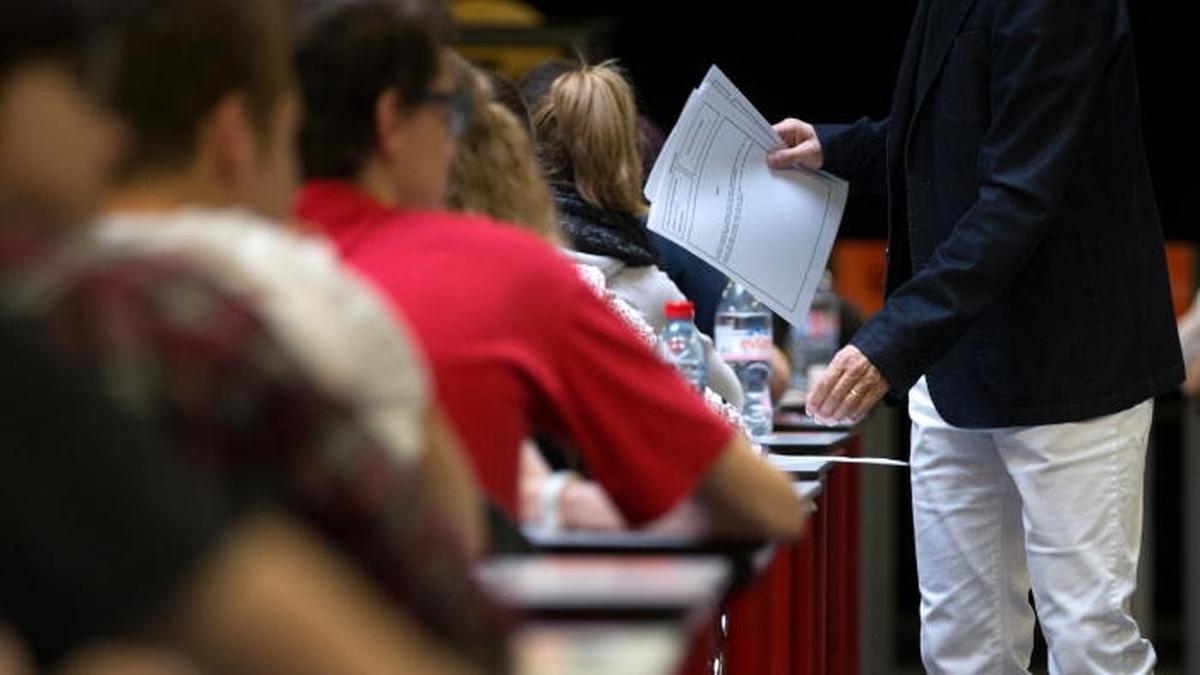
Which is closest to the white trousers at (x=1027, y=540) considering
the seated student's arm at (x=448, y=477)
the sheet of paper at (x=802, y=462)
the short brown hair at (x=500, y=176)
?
the sheet of paper at (x=802, y=462)

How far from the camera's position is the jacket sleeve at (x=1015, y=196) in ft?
11.6

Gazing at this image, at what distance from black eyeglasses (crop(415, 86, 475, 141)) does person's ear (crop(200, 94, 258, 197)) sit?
1.83 ft

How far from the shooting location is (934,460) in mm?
3838

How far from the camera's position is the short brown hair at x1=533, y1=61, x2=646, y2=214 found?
4.00m

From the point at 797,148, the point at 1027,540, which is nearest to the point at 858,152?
the point at 797,148

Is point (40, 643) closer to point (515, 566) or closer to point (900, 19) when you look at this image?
point (515, 566)

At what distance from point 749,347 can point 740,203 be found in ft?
3.37

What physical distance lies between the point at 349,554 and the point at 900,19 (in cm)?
727

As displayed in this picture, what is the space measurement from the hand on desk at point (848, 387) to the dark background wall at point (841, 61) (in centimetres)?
469

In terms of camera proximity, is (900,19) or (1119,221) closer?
(1119,221)

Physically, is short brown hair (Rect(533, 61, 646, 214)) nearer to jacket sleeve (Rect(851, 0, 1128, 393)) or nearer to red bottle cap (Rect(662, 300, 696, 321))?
red bottle cap (Rect(662, 300, 696, 321))

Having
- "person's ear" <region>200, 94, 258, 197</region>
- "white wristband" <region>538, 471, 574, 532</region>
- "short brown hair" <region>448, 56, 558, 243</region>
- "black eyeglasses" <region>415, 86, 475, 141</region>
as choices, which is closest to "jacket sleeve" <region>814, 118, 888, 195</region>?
"short brown hair" <region>448, 56, 558, 243</region>

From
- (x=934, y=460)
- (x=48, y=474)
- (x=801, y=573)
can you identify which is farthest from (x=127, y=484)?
(x=801, y=573)

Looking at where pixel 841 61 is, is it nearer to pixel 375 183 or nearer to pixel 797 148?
pixel 797 148
